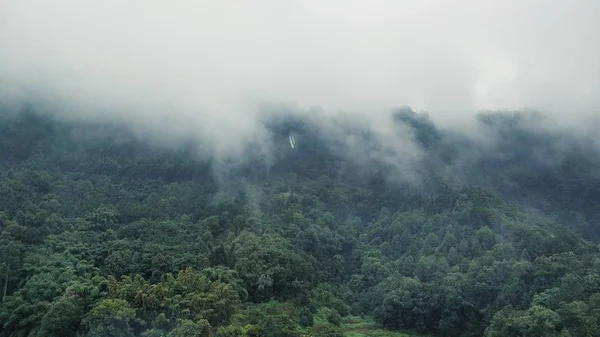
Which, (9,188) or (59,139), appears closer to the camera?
(9,188)

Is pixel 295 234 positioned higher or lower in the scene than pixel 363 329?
higher

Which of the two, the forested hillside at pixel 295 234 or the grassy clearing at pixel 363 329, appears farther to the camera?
the grassy clearing at pixel 363 329

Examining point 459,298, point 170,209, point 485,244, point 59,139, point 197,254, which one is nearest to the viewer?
point 459,298

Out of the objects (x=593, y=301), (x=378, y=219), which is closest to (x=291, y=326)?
(x=593, y=301)

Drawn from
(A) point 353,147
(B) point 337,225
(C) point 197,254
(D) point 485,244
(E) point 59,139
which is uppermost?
(A) point 353,147

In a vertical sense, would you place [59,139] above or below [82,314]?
above

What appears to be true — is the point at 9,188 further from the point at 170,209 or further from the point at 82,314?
the point at 82,314

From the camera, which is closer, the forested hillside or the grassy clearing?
the forested hillside

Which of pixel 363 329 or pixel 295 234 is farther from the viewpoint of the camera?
pixel 295 234
